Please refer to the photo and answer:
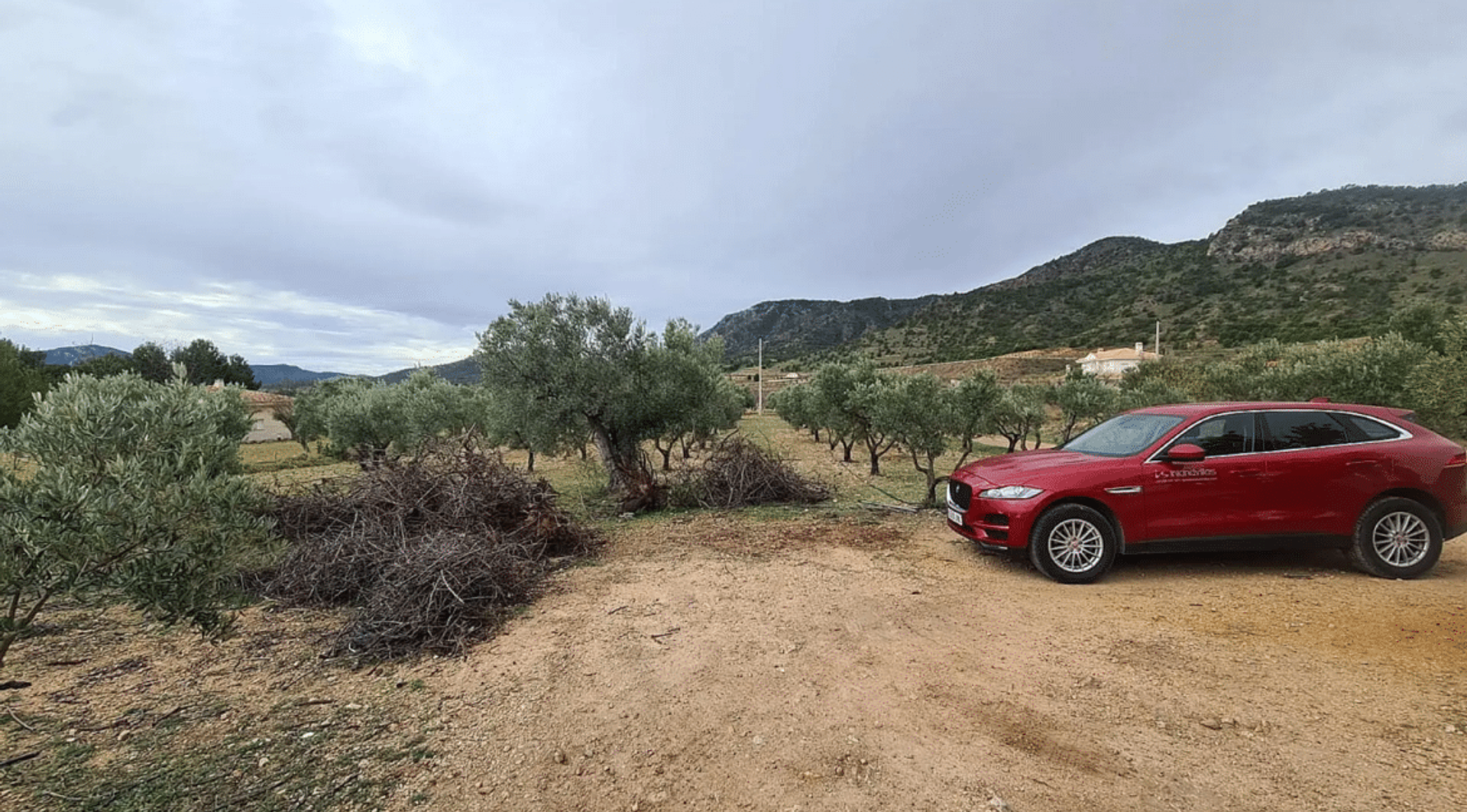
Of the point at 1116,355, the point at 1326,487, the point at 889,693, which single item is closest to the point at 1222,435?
the point at 1326,487

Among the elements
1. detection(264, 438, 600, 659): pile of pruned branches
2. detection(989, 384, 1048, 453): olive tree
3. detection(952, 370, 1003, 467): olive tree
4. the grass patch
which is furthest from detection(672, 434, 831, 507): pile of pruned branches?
the grass patch

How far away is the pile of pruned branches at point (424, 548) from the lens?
469cm

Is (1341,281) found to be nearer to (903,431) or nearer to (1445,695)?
(903,431)

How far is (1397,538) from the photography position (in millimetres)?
5363

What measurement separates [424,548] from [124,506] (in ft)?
10.1

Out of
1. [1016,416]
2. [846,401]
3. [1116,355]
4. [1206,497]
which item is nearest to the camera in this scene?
[1206,497]

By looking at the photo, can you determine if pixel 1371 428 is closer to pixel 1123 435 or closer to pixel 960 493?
pixel 1123 435

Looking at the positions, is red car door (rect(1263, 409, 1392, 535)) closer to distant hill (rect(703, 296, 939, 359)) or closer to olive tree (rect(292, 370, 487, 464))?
olive tree (rect(292, 370, 487, 464))

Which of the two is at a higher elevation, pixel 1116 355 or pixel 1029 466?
pixel 1116 355

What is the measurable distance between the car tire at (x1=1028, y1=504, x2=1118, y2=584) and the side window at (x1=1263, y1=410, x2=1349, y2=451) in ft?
5.83

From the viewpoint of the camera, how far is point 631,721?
11.0ft

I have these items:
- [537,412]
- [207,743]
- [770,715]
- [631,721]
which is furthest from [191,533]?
[537,412]

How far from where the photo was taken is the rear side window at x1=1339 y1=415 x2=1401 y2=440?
215 inches

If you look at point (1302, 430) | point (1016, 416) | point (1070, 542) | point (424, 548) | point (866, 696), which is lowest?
point (866, 696)
